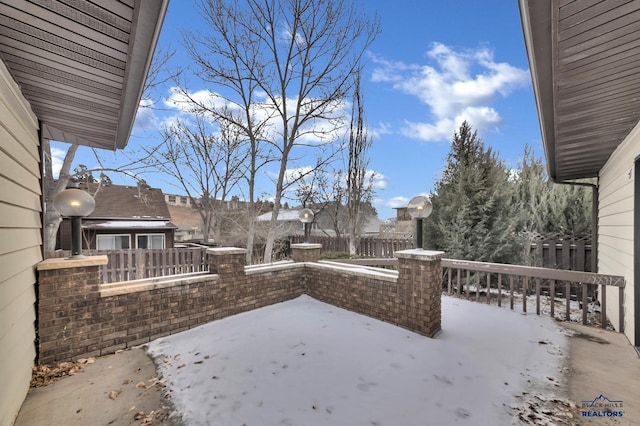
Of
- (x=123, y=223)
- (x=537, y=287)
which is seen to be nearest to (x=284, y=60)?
(x=537, y=287)

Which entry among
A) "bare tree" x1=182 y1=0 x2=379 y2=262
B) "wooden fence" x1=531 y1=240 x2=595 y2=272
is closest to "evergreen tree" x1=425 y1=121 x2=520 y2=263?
"wooden fence" x1=531 y1=240 x2=595 y2=272

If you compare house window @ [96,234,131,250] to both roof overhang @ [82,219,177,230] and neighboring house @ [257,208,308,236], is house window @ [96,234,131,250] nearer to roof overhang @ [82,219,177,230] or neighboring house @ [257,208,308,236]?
roof overhang @ [82,219,177,230]

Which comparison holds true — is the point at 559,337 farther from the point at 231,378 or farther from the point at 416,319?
the point at 231,378

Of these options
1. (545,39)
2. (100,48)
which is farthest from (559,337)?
(100,48)

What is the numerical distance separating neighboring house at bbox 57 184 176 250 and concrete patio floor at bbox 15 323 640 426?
30.2 ft

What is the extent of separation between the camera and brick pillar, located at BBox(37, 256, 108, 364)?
9.68 ft

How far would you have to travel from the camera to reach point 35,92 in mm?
2783

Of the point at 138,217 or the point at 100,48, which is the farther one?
the point at 138,217

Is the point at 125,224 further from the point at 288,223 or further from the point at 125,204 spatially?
the point at 288,223

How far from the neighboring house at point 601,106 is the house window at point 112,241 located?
46.3 feet

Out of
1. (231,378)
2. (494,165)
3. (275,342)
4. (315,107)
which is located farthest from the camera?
(315,107)

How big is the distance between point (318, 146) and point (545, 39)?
724cm

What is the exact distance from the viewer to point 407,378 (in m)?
2.67

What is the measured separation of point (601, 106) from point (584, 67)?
1016mm
